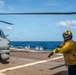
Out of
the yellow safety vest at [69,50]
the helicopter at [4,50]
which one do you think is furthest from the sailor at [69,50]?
the helicopter at [4,50]

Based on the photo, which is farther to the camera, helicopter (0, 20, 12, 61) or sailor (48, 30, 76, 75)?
helicopter (0, 20, 12, 61)

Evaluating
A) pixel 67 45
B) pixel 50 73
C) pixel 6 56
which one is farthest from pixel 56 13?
pixel 6 56

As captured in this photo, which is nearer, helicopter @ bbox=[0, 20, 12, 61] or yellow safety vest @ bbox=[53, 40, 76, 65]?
yellow safety vest @ bbox=[53, 40, 76, 65]

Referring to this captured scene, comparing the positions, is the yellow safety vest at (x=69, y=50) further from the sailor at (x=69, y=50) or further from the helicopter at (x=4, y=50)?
the helicopter at (x=4, y=50)

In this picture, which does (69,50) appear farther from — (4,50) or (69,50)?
(4,50)

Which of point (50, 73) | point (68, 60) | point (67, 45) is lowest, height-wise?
point (50, 73)

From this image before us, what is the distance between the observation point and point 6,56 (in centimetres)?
1372

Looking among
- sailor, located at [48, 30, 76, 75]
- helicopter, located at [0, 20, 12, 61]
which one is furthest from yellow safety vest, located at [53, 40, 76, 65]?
helicopter, located at [0, 20, 12, 61]

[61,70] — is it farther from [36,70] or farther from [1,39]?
[1,39]

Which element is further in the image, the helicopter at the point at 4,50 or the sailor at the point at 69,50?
the helicopter at the point at 4,50

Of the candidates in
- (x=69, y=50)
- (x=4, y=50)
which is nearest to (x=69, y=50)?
(x=69, y=50)

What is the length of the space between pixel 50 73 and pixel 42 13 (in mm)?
5365

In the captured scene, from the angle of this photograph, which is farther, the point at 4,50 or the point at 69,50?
the point at 4,50

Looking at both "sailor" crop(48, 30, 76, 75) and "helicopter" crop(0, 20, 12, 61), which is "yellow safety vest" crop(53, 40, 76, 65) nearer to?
"sailor" crop(48, 30, 76, 75)
